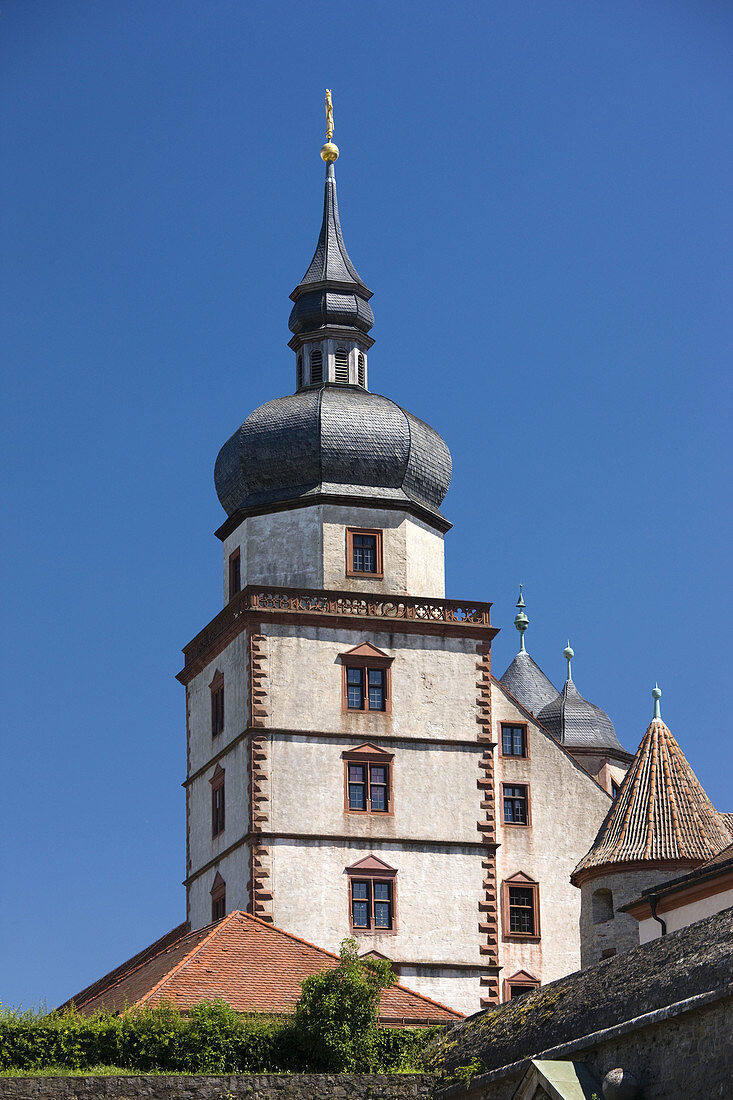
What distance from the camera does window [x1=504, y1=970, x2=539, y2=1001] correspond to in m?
53.3

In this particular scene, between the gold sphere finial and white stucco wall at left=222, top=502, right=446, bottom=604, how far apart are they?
15.0m

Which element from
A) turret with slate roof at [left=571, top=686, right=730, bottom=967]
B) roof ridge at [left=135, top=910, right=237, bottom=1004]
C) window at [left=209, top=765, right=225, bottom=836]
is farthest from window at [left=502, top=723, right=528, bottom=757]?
roof ridge at [left=135, top=910, right=237, bottom=1004]

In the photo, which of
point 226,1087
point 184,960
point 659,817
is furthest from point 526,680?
point 226,1087

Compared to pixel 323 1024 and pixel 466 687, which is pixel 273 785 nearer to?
pixel 466 687

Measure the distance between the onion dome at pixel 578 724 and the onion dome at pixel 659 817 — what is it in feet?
68.8

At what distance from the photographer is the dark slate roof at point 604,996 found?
80.8 ft

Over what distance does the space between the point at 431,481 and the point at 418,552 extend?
7.56 feet

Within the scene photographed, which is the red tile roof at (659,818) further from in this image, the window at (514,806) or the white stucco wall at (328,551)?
the white stucco wall at (328,551)

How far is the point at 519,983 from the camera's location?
53594 mm

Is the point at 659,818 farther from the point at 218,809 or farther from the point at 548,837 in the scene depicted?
the point at 218,809

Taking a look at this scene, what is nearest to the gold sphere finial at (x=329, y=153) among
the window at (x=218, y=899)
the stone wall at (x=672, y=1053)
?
the window at (x=218, y=899)

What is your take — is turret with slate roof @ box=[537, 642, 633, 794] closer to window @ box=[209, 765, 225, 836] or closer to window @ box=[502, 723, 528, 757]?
window @ box=[502, 723, 528, 757]

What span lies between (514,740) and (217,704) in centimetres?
812

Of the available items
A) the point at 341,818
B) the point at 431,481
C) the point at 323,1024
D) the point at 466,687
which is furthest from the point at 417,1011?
the point at 431,481
